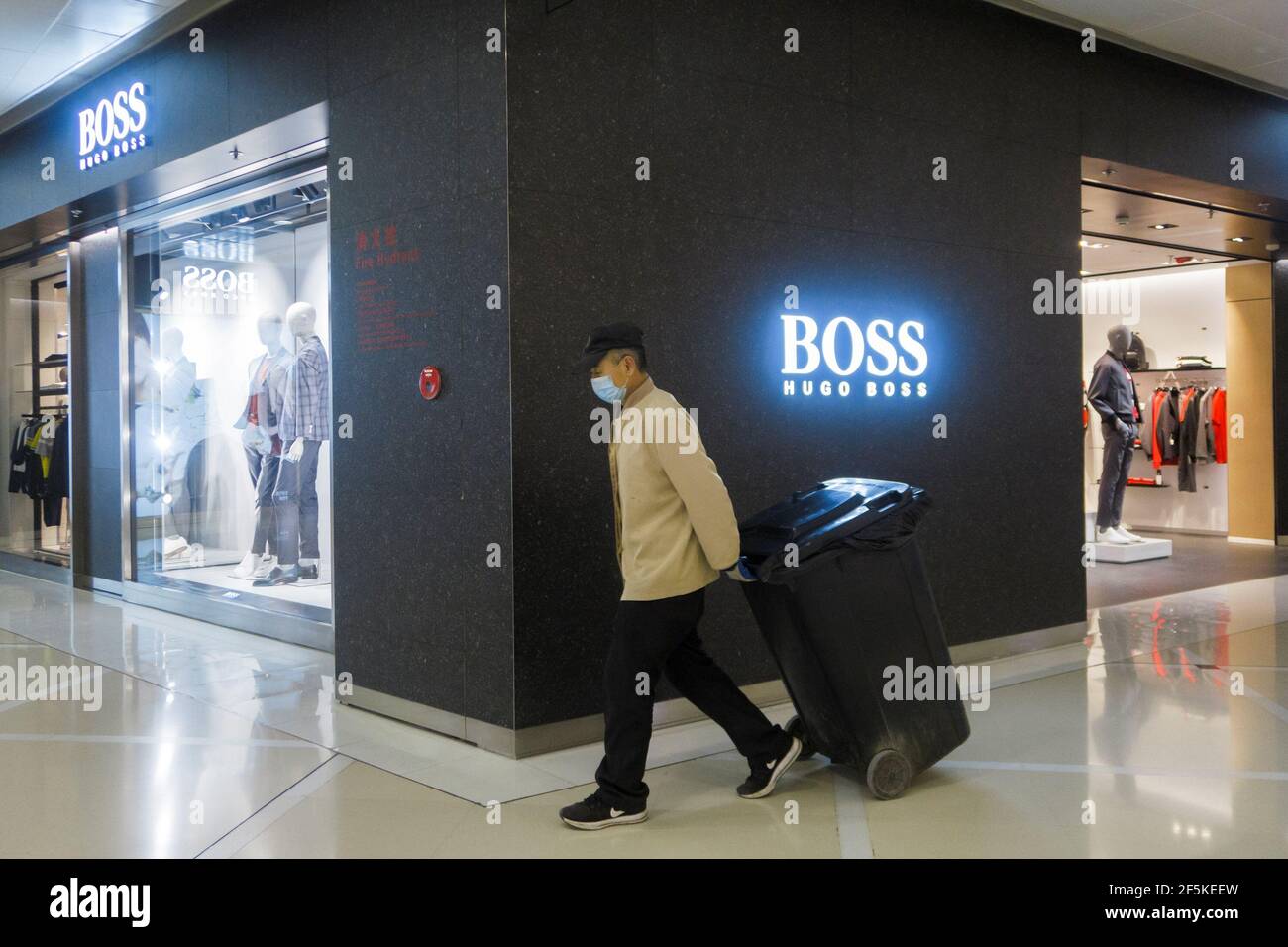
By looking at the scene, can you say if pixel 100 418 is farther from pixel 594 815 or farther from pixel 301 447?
pixel 594 815

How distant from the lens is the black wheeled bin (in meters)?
3.73

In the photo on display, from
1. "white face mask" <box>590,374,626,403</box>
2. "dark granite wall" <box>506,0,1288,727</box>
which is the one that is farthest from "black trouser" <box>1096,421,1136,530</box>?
"white face mask" <box>590,374,626,403</box>

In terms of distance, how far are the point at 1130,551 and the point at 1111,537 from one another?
0.29 m

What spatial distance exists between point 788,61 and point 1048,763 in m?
3.24

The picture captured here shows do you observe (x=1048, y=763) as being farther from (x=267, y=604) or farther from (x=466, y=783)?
(x=267, y=604)

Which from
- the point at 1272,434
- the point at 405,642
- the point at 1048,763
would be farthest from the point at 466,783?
the point at 1272,434

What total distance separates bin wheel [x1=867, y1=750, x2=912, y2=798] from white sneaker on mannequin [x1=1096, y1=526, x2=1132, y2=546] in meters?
7.50

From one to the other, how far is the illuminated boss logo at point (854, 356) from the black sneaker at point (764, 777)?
1.92 m

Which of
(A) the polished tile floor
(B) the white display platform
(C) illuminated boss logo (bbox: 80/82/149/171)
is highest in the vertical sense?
(C) illuminated boss logo (bbox: 80/82/149/171)

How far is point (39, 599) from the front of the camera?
8750 mm

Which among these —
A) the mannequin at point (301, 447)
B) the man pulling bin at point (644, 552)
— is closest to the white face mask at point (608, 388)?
the man pulling bin at point (644, 552)

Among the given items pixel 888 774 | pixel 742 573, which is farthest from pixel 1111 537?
pixel 742 573

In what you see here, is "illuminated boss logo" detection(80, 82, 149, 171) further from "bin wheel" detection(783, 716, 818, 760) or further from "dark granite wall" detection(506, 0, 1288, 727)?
"bin wheel" detection(783, 716, 818, 760)

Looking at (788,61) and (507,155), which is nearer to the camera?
(507,155)
